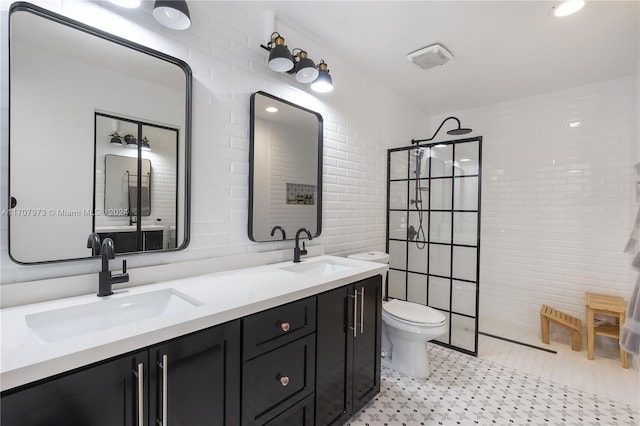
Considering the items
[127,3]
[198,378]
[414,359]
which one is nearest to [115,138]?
[127,3]

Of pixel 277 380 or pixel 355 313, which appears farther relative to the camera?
pixel 355 313

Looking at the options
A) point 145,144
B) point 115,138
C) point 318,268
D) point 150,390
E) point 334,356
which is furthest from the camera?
point 318,268

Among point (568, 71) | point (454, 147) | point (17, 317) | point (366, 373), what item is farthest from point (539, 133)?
point (17, 317)

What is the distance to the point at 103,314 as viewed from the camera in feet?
3.86

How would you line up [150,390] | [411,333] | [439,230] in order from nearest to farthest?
[150,390] < [411,333] < [439,230]

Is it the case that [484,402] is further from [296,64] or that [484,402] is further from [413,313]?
[296,64]

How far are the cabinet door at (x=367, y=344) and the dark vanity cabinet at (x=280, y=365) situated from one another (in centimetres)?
40

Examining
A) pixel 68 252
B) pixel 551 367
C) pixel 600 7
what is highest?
pixel 600 7

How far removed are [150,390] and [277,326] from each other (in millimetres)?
510

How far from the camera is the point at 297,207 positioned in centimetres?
223

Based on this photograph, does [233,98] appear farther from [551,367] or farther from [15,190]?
[551,367]

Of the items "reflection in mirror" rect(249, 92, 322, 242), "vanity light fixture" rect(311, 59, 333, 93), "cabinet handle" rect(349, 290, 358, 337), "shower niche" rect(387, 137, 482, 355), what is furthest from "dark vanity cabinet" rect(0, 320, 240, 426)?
"shower niche" rect(387, 137, 482, 355)

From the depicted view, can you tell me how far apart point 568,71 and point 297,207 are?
279cm

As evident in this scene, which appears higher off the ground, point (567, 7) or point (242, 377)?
point (567, 7)
